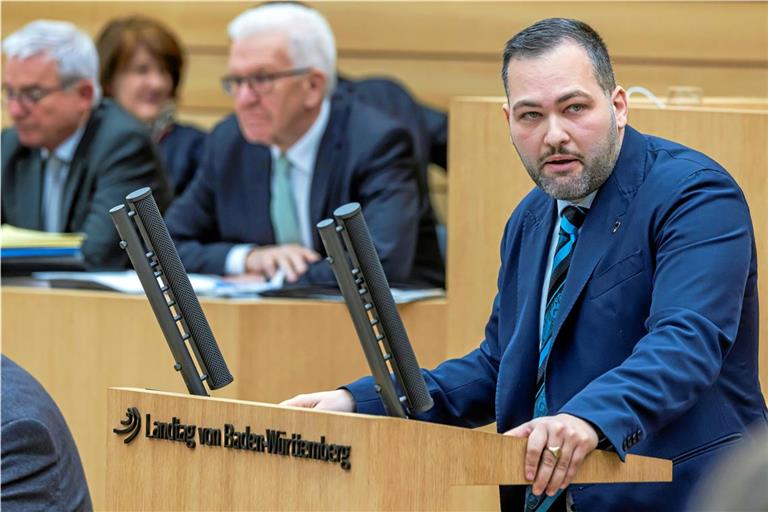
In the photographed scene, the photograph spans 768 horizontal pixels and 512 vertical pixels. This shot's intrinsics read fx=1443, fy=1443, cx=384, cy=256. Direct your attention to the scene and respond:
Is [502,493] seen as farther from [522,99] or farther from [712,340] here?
[522,99]

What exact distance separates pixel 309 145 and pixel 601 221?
2.51 m

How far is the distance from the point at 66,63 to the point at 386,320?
3659 mm

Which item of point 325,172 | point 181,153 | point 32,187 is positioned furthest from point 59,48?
point 325,172

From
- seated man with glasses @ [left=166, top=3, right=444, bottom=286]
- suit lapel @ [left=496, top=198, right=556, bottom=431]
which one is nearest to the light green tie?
seated man with glasses @ [left=166, top=3, right=444, bottom=286]

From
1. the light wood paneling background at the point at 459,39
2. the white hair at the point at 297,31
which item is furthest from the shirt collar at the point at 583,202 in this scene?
the light wood paneling background at the point at 459,39

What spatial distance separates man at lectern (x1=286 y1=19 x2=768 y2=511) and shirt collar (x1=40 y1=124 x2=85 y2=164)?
311cm

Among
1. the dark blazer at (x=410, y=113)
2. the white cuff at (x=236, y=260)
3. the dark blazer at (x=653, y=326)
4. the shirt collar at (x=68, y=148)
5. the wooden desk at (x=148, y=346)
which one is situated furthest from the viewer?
the dark blazer at (x=410, y=113)

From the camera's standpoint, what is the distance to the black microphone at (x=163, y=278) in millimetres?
2049

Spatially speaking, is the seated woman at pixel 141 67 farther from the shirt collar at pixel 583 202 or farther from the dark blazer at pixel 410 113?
the shirt collar at pixel 583 202

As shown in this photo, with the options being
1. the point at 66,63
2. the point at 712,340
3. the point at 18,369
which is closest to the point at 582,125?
the point at 712,340

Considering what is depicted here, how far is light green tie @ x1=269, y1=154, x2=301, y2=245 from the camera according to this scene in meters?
4.68

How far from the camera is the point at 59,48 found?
206 inches

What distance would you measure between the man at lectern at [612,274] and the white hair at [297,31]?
8.20ft

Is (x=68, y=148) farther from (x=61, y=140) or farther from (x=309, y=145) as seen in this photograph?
(x=309, y=145)
